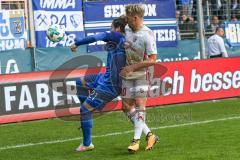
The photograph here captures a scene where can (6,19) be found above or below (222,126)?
above

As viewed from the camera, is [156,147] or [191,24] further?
[191,24]

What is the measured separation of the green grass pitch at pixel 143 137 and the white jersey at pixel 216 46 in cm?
298

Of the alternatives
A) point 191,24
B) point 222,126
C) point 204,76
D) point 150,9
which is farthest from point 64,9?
point 222,126

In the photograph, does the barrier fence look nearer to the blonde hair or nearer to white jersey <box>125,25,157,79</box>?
white jersey <box>125,25,157,79</box>

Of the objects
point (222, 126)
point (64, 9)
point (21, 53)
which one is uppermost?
point (64, 9)

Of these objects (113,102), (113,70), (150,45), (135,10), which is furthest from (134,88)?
(113,102)

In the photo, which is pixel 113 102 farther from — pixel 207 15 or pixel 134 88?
pixel 207 15

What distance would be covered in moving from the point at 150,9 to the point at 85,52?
8.68 feet

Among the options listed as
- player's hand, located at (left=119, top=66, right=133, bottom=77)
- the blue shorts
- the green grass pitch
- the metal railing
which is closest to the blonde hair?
player's hand, located at (left=119, top=66, right=133, bottom=77)

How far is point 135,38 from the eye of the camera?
8227mm

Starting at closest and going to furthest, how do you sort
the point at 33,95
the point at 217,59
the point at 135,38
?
the point at 135,38 < the point at 33,95 < the point at 217,59

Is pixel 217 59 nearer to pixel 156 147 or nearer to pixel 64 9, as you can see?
pixel 64 9

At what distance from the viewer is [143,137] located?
9758 mm

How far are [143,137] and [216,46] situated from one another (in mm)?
7791
